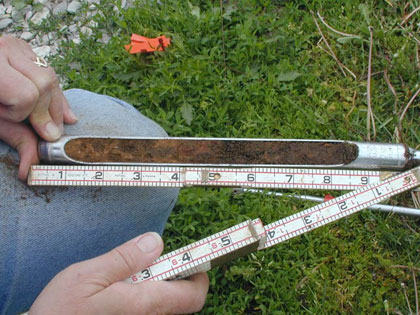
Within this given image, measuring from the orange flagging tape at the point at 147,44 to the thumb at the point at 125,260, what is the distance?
1.96 m

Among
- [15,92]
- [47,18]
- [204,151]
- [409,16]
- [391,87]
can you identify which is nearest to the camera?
[15,92]

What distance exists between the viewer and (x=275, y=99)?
3.14 m

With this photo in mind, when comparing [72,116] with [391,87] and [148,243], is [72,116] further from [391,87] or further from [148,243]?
[391,87]

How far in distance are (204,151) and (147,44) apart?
1594mm

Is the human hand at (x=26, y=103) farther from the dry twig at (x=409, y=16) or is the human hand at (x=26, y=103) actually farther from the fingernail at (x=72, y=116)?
the dry twig at (x=409, y=16)

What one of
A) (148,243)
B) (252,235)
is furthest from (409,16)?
(148,243)

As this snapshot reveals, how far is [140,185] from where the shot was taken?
1937 mm

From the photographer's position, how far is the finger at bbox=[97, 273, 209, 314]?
1536mm

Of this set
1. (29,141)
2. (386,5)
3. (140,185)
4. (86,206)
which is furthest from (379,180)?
(386,5)

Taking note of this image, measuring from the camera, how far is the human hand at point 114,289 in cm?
148

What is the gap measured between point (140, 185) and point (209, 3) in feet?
6.86

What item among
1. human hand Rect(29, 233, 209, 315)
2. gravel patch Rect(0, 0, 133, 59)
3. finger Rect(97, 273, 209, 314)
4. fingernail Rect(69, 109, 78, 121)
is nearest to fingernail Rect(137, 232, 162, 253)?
human hand Rect(29, 233, 209, 315)

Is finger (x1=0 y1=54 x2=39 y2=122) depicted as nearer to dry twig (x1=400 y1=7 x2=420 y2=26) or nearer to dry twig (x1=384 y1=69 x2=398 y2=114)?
dry twig (x1=384 y1=69 x2=398 y2=114)

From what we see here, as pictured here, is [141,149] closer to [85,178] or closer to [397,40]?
[85,178]
